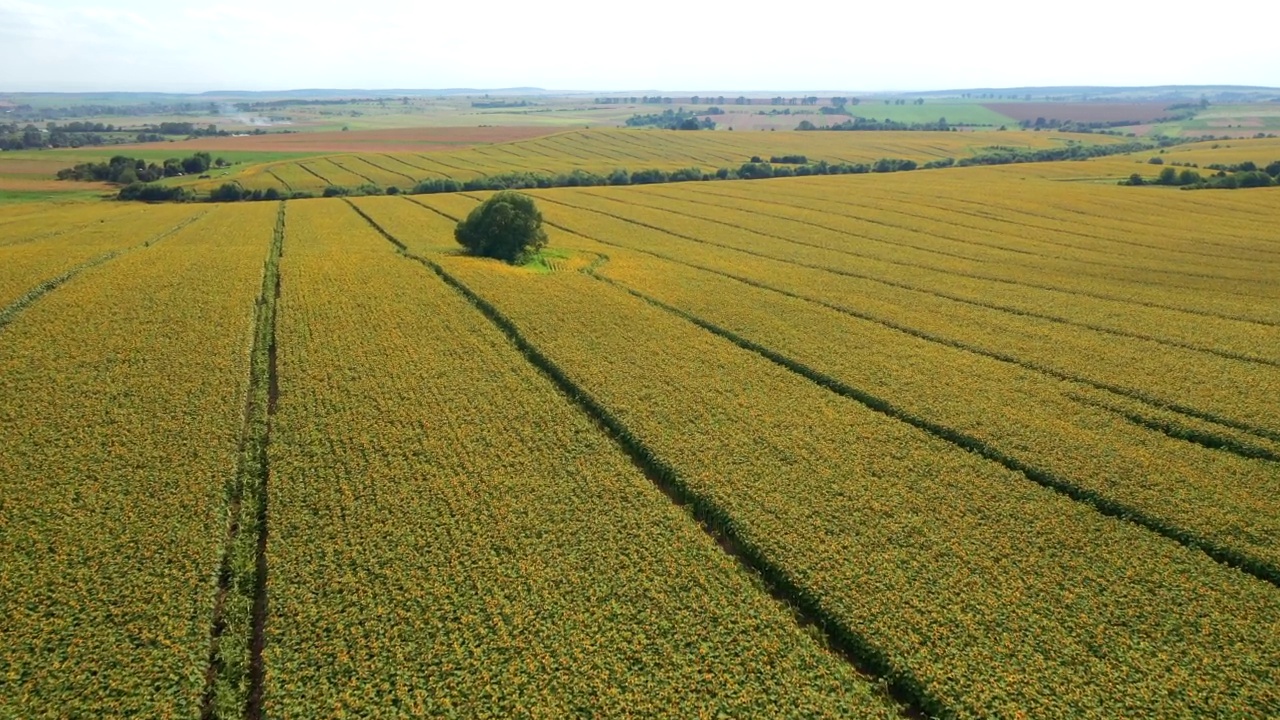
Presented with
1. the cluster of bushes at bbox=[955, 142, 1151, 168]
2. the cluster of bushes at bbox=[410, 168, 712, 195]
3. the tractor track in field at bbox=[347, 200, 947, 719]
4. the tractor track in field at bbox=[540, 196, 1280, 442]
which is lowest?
the tractor track in field at bbox=[347, 200, 947, 719]

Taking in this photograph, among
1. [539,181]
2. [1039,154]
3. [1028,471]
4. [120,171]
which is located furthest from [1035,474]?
[1039,154]

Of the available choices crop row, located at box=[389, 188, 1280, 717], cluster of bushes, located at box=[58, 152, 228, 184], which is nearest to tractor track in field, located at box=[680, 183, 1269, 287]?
crop row, located at box=[389, 188, 1280, 717]

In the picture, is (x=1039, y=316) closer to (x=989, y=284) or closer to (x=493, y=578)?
(x=989, y=284)

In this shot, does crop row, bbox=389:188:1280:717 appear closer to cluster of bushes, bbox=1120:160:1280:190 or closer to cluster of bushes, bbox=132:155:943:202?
cluster of bushes, bbox=132:155:943:202

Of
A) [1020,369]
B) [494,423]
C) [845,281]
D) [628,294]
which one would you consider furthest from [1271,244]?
[494,423]

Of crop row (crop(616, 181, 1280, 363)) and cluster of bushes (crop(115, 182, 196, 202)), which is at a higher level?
cluster of bushes (crop(115, 182, 196, 202))

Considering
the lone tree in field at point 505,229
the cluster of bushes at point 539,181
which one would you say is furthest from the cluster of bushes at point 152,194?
the lone tree in field at point 505,229
